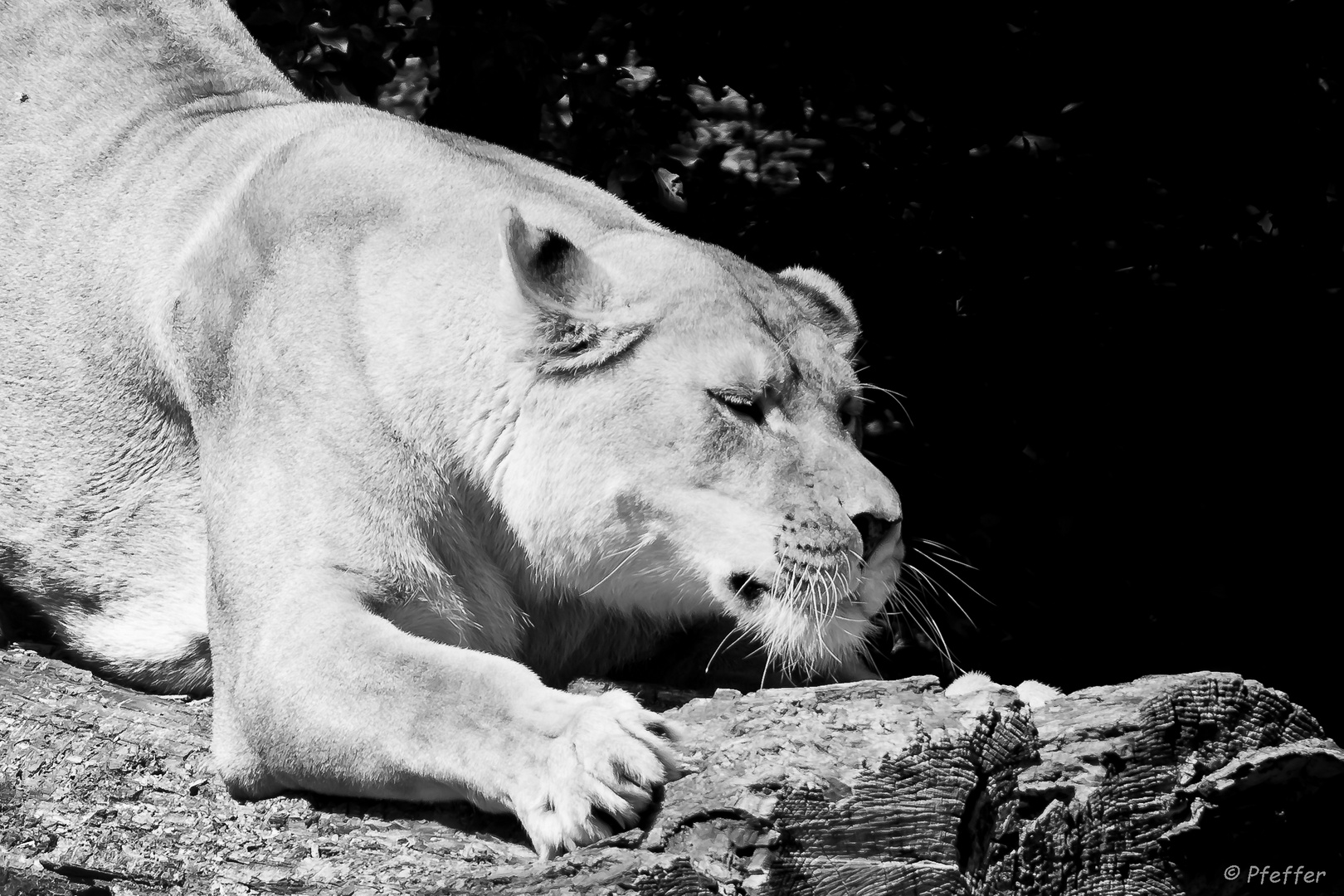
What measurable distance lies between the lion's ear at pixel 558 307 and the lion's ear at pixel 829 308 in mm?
756

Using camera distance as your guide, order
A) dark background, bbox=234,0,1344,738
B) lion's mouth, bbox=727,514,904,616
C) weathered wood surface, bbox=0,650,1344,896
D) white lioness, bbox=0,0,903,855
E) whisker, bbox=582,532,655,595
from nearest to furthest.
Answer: weathered wood surface, bbox=0,650,1344,896
white lioness, bbox=0,0,903,855
lion's mouth, bbox=727,514,904,616
whisker, bbox=582,532,655,595
dark background, bbox=234,0,1344,738

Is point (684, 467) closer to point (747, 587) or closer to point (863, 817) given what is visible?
point (747, 587)

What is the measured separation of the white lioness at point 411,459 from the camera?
329 centimetres

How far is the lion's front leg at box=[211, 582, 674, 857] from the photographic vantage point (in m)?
2.81

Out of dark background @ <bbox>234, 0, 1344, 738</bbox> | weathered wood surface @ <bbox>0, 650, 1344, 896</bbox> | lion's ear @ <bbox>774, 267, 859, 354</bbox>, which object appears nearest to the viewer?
weathered wood surface @ <bbox>0, 650, 1344, 896</bbox>

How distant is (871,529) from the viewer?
351 centimetres

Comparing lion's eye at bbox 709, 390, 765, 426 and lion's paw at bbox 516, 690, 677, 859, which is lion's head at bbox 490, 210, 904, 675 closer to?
lion's eye at bbox 709, 390, 765, 426

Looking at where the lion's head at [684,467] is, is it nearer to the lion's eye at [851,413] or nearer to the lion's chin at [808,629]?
the lion's chin at [808,629]

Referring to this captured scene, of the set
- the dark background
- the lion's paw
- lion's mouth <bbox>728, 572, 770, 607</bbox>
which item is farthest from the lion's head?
the dark background

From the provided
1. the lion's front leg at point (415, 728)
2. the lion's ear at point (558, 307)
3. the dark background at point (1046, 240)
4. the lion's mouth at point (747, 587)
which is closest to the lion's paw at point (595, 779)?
the lion's front leg at point (415, 728)

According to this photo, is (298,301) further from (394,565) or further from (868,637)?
(868,637)

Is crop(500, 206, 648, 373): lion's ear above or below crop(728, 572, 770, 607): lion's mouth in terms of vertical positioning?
above

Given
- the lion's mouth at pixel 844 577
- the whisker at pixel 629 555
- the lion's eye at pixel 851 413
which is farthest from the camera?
the lion's eye at pixel 851 413

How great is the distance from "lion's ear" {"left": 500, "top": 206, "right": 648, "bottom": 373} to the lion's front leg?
2.55ft
